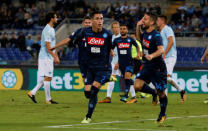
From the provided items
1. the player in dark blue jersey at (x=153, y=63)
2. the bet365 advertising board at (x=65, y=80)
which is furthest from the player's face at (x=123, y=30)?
the bet365 advertising board at (x=65, y=80)

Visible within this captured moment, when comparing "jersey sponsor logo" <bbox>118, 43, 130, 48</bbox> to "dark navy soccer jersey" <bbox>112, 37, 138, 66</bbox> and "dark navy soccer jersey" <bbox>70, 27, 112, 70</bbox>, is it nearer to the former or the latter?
"dark navy soccer jersey" <bbox>112, 37, 138, 66</bbox>

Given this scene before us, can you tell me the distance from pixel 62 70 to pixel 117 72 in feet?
20.7

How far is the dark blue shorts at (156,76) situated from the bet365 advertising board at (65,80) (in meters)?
10.9

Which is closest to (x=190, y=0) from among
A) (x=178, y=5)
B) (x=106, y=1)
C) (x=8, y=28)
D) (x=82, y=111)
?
(x=178, y=5)

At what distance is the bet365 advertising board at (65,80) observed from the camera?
70.7ft

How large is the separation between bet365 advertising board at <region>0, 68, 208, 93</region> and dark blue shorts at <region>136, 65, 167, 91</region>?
10.9m

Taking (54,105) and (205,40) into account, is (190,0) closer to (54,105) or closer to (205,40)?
(205,40)

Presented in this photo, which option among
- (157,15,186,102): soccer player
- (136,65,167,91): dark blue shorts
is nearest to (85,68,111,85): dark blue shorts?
(136,65,167,91): dark blue shorts

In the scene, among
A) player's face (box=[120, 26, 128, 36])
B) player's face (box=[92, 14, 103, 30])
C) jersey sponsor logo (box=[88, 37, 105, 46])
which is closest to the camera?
player's face (box=[92, 14, 103, 30])

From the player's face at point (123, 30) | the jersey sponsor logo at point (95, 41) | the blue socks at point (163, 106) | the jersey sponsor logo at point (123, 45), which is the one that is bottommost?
the blue socks at point (163, 106)

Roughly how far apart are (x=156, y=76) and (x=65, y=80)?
40.6 ft

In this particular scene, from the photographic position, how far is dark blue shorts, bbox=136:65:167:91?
1048 centimetres

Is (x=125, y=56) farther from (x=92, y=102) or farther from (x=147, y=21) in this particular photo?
(x=92, y=102)

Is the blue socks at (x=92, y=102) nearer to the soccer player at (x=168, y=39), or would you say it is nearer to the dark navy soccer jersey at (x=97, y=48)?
the dark navy soccer jersey at (x=97, y=48)
